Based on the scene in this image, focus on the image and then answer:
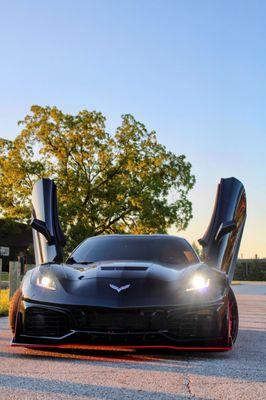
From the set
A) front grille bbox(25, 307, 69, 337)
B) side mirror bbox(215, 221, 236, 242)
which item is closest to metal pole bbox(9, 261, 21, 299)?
side mirror bbox(215, 221, 236, 242)

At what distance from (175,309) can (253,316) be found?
21.6 ft

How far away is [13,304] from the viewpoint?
19.8ft

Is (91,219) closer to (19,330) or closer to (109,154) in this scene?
(109,154)

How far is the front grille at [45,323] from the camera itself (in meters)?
5.52

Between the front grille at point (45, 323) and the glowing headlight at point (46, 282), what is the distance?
229 mm

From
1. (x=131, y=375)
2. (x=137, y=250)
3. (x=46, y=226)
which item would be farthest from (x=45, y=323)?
(x=46, y=226)

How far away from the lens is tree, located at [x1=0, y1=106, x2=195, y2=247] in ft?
110

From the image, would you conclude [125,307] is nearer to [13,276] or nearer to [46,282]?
[46,282]

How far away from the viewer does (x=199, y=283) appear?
5738 millimetres

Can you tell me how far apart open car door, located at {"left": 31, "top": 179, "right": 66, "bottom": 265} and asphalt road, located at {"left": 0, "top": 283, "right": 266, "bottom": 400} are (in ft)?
4.96

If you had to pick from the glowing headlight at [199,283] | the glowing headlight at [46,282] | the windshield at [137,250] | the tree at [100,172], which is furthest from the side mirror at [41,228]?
the tree at [100,172]

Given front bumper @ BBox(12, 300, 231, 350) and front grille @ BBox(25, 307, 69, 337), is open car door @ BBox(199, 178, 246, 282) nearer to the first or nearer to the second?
front bumper @ BBox(12, 300, 231, 350)

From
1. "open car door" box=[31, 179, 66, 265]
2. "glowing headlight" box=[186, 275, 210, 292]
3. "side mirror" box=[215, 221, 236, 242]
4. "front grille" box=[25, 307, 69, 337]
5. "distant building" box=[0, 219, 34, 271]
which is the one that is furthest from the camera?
"distant building" box=[0, 219, 34, 271]

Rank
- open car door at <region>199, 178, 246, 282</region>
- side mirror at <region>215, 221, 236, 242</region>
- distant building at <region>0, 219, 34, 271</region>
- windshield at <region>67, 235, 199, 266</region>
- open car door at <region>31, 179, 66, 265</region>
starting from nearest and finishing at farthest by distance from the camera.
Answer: windshield at <region>67, 235, 199, 266</region> → side mirror at <region>215, 221, 236, 242</region> → open car door at <region>31, 179, 66, 265</region> → open car door at <region>199, 178, 246, 282</region> → distant building at <region>0, 219, 34, 271</region>
